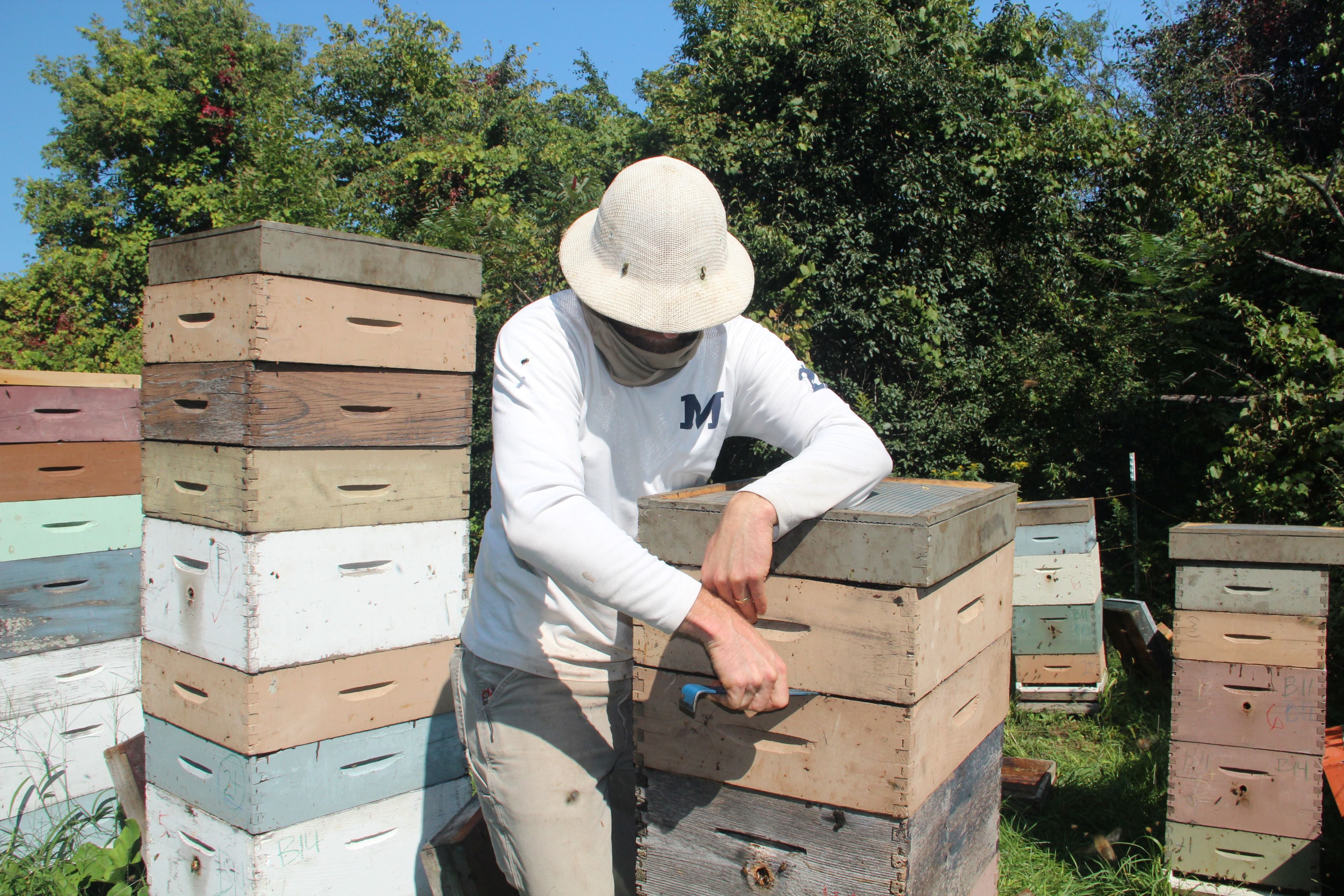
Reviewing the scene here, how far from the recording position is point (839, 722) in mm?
1423

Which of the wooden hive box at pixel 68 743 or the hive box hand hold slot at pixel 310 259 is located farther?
the wooden hive box at pixel 68 743

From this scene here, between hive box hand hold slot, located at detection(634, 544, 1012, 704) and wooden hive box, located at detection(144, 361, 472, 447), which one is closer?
hive box hand hold slot, located at detection(634, 544, 1012, 704)

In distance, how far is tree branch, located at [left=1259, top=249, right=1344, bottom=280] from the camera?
545cm

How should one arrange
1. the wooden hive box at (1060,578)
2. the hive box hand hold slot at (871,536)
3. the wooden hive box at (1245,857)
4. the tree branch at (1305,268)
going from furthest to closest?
the tree branch at (1305,268)
the wooden hive box at (1060,578)
the wooden hive box at (1245,857)
the hive box hand hold slot at (871,536)

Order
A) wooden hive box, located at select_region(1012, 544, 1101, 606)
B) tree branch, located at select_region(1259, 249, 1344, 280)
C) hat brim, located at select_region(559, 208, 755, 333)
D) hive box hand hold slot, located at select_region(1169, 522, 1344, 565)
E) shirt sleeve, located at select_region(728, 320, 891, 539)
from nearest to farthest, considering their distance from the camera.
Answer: shirt sleeve, located at select_region(728, 320, 891, 539)
hat brim, located at select_region(559, 208, 755, 333)
hive box hand hold slot, located at select_region(1169, 522, 1344, 565)
wooden hive box, located at select_region(1012, 544, 1101, 606)
tree branch, located at select_region(1259, 249, 1344, 280)

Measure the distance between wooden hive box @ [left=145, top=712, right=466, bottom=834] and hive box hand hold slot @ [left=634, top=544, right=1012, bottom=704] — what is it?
1.35 metres

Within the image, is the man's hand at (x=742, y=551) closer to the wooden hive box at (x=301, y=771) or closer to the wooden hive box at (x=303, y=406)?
the wooden hive box at (x=303, y=406)

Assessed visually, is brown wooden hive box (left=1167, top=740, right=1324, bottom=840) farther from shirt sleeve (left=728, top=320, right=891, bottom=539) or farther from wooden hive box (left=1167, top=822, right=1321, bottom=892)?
shirt sleeve (left=728, top=320, right=891, bottom=539)

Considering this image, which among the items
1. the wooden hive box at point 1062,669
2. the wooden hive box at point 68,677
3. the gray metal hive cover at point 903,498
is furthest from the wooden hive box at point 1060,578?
the wooden hive box at point 68,677

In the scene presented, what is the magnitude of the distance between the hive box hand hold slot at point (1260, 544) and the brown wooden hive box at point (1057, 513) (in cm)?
201

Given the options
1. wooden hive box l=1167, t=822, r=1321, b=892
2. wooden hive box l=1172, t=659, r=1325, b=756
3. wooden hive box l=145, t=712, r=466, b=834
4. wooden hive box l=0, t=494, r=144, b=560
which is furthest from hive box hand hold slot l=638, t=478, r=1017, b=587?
wooden hive box l=0, t=494, r=144, b=560

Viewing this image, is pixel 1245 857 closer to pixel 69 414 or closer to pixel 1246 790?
pixel 1246 790

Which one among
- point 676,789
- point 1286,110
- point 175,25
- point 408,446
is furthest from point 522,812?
point 175,25

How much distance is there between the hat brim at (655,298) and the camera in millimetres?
1579
